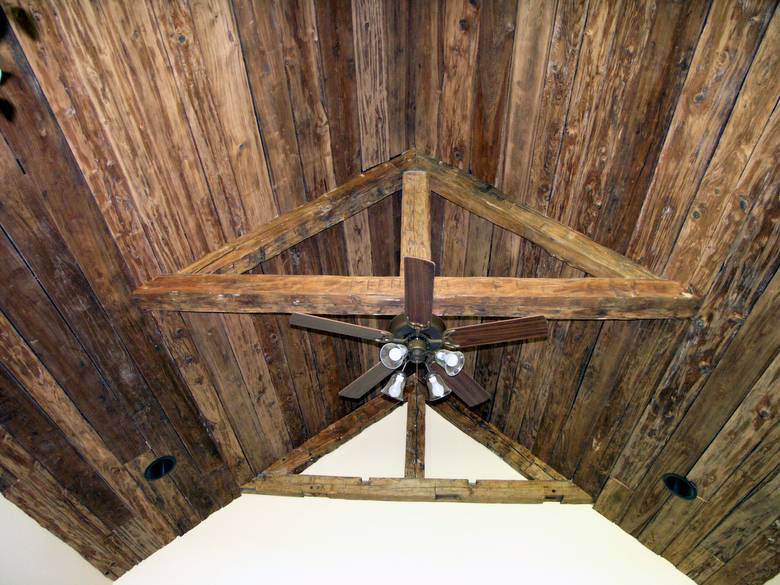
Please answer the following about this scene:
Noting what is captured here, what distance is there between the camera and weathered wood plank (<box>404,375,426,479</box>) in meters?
3.49

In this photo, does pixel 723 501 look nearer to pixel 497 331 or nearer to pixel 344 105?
pixel 497 331

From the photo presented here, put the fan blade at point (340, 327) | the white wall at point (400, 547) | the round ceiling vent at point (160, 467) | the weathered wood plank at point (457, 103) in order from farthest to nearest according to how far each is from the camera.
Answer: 1. the white wall at point (400, 547)
2. the round ceiling vent at point (160, 467)
3. the weathered wood plank at point (457, 103)
4. the fan blade at point (340, 327)

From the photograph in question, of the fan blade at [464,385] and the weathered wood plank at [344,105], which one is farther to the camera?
the weathered wood plank at [344,105]

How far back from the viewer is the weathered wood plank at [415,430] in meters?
3.49

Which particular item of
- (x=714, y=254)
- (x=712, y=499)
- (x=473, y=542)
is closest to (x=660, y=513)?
(x=712, y=499)

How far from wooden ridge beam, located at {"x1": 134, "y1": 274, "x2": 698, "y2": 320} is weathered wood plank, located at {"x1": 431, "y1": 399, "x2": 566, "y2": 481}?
59.6 inches

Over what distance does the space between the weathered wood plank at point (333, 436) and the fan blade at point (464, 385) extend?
1.50 meters

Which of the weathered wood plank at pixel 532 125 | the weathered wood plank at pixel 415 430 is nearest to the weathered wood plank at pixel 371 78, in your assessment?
the weathered wood plank at pixel 532 125

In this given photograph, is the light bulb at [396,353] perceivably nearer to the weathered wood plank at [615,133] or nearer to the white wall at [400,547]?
the weathered wood plank at [615,133]

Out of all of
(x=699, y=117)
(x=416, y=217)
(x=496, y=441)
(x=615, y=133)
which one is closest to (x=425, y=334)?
(x=416, y=217)

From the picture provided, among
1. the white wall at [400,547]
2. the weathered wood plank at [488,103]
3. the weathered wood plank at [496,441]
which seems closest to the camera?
the weathered wood plank at [488,103]

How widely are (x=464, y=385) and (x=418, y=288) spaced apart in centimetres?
69

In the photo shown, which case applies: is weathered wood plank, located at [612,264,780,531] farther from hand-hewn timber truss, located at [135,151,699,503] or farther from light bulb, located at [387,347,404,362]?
light bulb, located at [387,347,404,362]

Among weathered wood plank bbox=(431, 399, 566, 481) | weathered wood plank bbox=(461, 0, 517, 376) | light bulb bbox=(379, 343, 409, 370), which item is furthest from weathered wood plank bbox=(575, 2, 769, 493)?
light bulb bbox=(379, 343, 409, 370)
